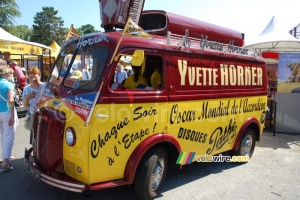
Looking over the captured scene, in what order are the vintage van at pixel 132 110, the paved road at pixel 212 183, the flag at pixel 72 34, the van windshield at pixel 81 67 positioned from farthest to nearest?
the flag at pixel 72 34
the paved road at pixel 212 183
the van windshield at pixel 81 67
the vintage van at pixel 132 110

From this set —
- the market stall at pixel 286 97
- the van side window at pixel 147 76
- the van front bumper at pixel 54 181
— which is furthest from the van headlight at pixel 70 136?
the market stall at pixel 286 97

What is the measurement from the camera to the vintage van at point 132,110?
3.36 m

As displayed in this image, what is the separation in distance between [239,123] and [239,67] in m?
1.12

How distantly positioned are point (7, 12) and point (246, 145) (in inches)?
1349

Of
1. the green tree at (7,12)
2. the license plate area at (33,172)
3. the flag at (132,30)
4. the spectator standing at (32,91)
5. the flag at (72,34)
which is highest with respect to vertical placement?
the green tree at (7,12)

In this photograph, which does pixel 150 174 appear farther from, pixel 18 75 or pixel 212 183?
pixel 18 75

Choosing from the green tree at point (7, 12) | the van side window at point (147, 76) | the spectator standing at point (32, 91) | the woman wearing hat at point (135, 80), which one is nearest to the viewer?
the van side window at point (147, 76)

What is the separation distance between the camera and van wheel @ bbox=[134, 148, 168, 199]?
12.4 feet

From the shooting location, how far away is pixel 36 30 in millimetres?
57656

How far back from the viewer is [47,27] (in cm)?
A: 5834

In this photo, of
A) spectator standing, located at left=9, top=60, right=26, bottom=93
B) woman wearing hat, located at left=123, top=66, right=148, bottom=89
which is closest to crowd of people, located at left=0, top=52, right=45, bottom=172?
woman wearing hat, located at left=123, top=66, right=148, bottom=89

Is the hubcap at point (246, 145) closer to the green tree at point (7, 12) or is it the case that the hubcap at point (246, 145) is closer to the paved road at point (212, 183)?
the paved road at point (212, 183)

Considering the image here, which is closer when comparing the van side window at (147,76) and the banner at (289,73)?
the van side window at (147,76)

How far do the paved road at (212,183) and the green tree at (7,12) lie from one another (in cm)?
3083
